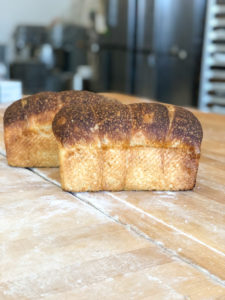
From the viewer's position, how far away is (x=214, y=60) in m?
4.08

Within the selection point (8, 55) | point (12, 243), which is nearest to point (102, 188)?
point (12, 243)

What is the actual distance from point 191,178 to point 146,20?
3.64 metres

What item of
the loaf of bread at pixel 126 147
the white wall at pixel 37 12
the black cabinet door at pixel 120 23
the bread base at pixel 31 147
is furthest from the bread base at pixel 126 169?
the white wall at pixel 37 12

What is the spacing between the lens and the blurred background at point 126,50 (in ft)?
13.7

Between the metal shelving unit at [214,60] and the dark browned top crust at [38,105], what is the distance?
3.15 m

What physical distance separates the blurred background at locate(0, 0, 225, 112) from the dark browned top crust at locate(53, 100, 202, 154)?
2.97 metres

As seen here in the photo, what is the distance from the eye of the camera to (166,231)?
762 millimetres

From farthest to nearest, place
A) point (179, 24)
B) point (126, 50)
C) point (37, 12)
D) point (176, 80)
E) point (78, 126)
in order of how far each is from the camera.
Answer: point (37, 12), point (126, 50), point (176, 80), point (179, 24), point (78, 126)

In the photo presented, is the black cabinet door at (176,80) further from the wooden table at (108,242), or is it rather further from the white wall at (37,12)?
the wooden table at (108,242)

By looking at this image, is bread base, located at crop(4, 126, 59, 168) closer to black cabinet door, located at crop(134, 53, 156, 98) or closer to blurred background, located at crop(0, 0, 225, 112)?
blurred background, located at crop(0, 0, 225, 112)

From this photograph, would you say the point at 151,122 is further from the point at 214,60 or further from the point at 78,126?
the point at 214,60

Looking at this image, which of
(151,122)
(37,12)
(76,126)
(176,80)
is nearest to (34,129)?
(76,126)

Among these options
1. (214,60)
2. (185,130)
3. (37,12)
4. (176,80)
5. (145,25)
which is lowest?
(176,80)

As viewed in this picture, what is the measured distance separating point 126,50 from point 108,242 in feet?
13.4
